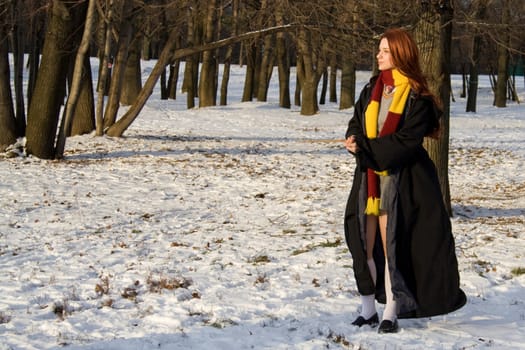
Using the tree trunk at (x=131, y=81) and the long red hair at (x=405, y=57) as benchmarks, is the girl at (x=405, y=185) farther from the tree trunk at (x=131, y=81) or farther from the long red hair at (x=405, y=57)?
the tree trunk at (x=131, y=81)

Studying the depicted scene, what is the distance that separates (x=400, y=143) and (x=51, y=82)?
11.1 meters

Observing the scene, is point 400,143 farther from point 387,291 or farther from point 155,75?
point 155,75

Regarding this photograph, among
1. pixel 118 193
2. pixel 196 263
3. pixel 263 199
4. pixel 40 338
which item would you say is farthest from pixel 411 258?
pixel 118 193

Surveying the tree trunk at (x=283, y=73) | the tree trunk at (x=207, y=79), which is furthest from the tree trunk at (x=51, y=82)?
the tree trunk at (x=283, y=73)

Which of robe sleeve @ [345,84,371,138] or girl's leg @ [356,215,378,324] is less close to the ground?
robe sleeve @ [345,84,371,138]

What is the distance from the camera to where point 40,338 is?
17.1 ft

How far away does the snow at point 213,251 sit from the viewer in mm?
5332

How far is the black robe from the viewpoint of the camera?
4.90 m

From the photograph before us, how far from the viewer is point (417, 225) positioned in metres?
4.97

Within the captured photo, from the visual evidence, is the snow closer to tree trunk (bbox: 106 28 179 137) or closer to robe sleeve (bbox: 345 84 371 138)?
tree trunk (bbox: 106 28 179 137)

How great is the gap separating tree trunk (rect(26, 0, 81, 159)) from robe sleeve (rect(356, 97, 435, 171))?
10955mm

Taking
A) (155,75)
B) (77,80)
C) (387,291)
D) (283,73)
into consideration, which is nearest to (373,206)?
(387,291)

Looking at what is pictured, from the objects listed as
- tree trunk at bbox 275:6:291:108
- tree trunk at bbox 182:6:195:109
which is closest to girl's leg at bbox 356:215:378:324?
tree trunk at bbox 182:6:195:109

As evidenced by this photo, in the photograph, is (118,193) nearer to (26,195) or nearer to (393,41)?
(26,195)
